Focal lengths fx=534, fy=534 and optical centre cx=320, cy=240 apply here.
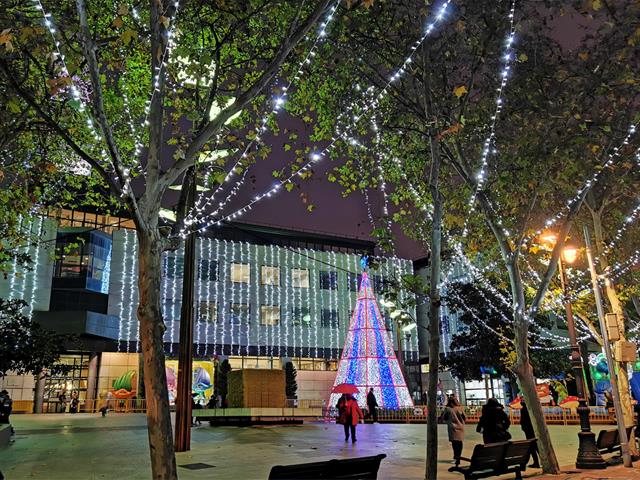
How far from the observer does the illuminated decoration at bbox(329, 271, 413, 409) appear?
26672mm

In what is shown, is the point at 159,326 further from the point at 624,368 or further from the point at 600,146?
the point at 624,368

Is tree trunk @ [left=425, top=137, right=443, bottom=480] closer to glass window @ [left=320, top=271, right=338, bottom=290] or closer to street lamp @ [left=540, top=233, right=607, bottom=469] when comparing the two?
street lamp @ [left=540, top=233, right=607, bottom=469]

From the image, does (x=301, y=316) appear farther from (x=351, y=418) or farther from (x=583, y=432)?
(x=583, y=432)

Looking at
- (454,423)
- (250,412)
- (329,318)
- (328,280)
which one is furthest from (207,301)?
(454,423)

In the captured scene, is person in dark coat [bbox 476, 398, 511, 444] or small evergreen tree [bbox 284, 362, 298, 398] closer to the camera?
person in dark coat [bbox 476, 398, 511, 444]

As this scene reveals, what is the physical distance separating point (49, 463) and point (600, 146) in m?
14.8

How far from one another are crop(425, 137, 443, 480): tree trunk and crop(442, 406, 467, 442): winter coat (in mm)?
2467

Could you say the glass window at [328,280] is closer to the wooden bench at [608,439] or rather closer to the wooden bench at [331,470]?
the wooden bench at [608,439]

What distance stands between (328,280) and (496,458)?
130 ft

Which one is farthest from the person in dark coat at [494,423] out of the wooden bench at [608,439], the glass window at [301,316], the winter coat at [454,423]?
the glass window at [301,316]

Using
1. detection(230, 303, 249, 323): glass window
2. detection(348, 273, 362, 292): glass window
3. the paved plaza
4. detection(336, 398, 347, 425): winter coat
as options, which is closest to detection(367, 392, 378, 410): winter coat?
the paved plaza

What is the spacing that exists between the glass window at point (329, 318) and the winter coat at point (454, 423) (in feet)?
115

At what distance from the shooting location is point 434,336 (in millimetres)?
9969

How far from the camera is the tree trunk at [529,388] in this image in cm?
1084
